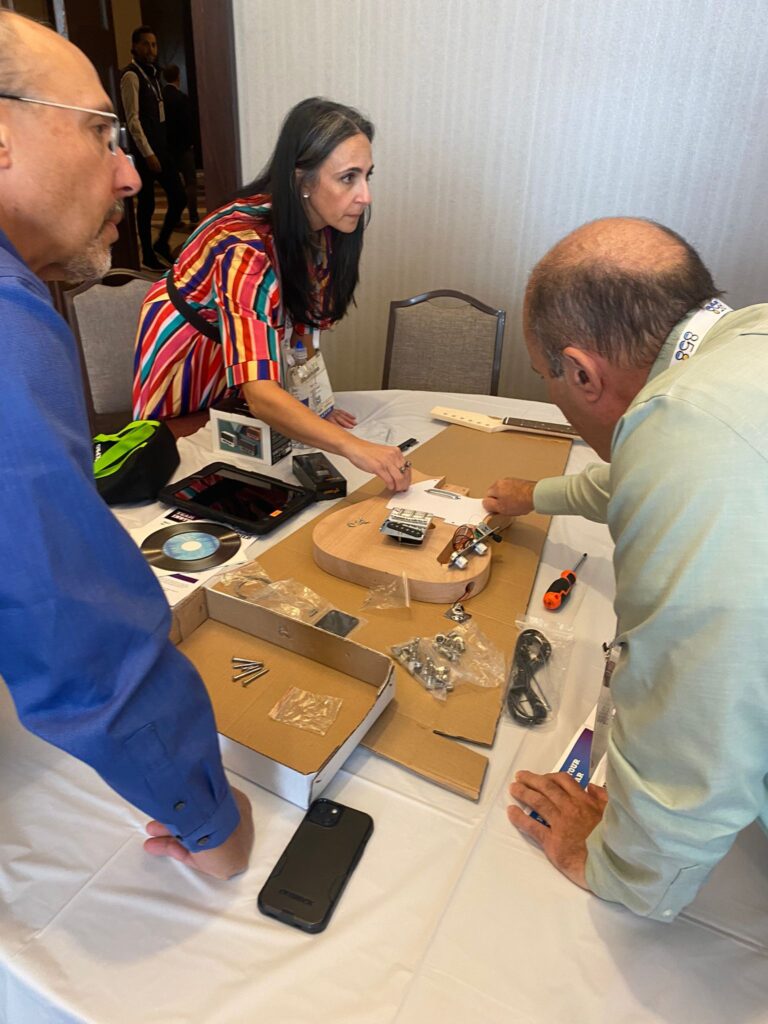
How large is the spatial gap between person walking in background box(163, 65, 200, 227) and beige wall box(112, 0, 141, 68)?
1568 millimetres

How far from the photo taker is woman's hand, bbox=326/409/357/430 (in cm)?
194

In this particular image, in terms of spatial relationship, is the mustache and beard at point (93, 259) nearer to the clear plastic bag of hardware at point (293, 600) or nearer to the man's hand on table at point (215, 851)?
the clear plastic bag of hardware at point (293, 600)

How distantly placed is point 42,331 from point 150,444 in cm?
87

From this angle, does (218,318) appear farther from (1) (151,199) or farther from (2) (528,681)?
(1) (151,199)

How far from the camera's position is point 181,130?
5133 mm

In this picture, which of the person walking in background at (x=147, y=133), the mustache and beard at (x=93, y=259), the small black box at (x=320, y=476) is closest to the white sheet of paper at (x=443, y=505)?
the small black box at (x=320, y=476)

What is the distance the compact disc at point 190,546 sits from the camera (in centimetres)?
121

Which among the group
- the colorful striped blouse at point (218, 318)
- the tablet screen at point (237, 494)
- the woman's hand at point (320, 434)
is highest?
the colorful striped blouse at point (218, 318)

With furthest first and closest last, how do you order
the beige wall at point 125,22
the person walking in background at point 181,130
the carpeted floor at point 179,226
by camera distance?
the beige wall at point 125,22 → the carpeted floor at point 179,226 → the person walking in background at point 181,130

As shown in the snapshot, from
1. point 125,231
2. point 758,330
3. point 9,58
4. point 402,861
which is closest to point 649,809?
point 402,861

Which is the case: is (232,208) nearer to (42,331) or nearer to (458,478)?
(458,478)

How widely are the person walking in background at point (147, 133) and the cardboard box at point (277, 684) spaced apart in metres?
4.46

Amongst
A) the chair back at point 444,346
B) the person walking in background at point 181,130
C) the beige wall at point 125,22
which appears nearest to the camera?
the chair back at point 444,346

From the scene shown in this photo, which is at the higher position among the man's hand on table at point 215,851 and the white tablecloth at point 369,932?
the man's hand on table at point 215,851
